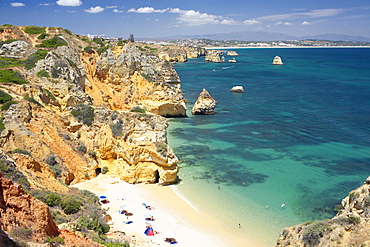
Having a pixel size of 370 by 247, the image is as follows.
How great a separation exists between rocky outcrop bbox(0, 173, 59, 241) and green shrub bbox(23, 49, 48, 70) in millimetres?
24942

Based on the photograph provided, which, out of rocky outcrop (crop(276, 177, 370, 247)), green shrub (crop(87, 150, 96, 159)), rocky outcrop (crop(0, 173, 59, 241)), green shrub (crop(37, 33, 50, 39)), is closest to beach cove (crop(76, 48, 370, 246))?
green shrub (crop(87, 150, 96, 159))

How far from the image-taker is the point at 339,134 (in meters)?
36.4

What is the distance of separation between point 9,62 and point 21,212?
93.2ft

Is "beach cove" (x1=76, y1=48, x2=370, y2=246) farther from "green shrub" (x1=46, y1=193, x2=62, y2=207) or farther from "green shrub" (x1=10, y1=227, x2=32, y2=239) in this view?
"green shrub" (x1=10, y1=227, x2=32, y2=239)

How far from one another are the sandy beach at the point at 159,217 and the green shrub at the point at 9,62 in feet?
56.5

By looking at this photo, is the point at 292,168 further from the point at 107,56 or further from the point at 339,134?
the point at 107,56

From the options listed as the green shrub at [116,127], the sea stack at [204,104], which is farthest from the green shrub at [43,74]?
the sea stack at [204,104]

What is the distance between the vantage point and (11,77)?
85.2ft

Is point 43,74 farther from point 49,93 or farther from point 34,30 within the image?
point 34,30

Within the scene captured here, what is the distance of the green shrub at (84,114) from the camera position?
2514cm

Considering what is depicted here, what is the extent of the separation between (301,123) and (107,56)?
29.1 meters

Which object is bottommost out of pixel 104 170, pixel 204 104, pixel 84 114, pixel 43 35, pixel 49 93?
pixel 104 170

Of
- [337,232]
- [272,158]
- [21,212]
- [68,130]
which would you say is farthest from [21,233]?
[272,158]

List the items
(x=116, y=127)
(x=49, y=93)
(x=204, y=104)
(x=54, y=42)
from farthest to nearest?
1. (x=204, y=104)
2. (x=54, y=42)
3. (x=49, y=93)
4. (x=116, y=127)
